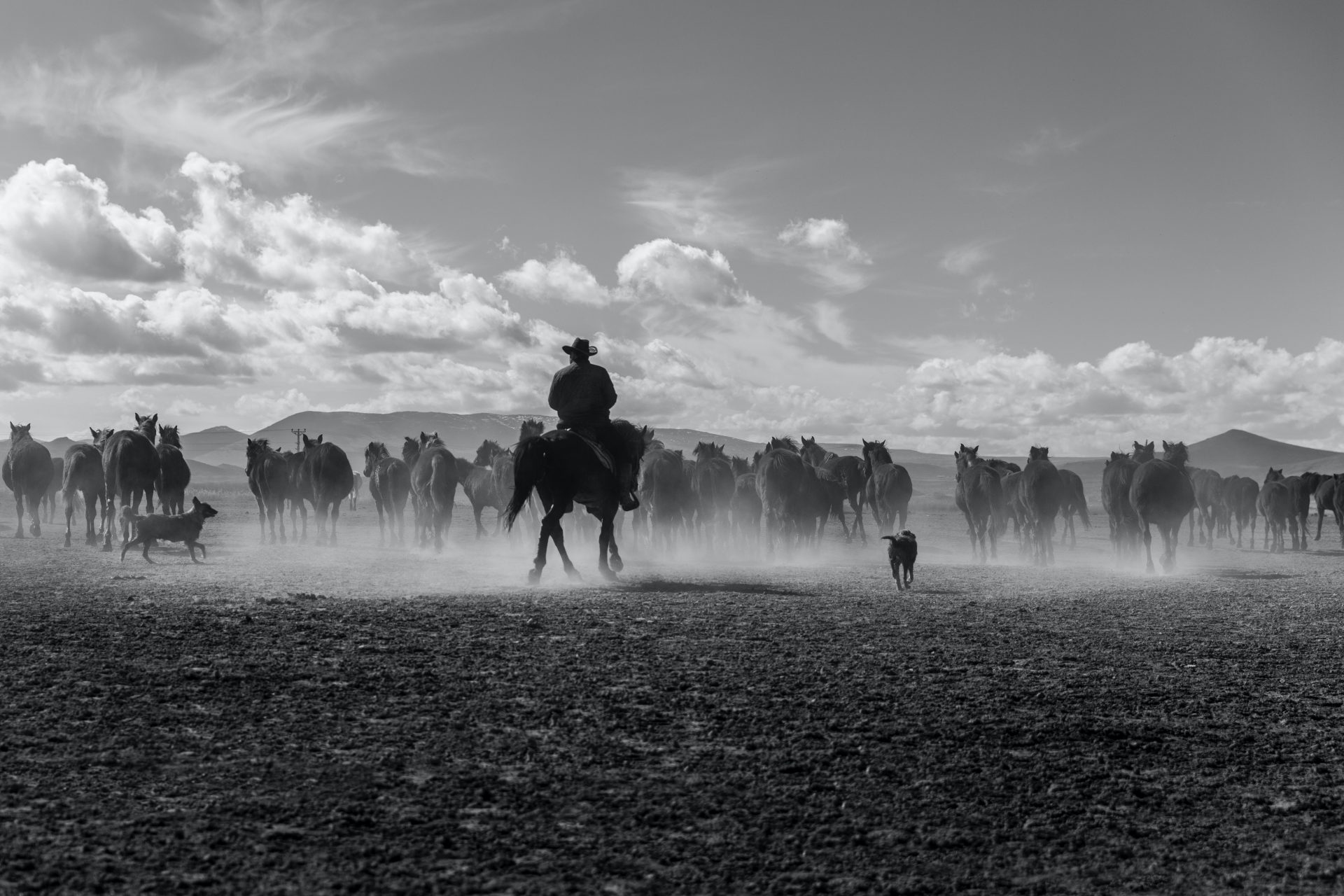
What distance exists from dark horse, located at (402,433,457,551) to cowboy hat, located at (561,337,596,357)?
1076 centimetres

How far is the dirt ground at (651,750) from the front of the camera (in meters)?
4.05

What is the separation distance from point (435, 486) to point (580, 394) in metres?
12.5

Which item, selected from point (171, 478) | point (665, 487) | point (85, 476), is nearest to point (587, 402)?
point (665, 487)

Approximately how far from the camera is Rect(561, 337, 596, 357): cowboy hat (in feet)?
47.3

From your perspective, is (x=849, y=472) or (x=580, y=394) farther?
(x=849, y=472)

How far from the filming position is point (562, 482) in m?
13.8

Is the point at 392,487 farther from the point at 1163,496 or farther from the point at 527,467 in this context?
the point at 1163,496

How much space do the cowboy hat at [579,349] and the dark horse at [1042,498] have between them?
40.1ft

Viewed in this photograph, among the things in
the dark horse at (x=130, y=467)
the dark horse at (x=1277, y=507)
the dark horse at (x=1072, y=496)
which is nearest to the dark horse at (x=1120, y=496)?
the dark horse at (x=1072, y=496)

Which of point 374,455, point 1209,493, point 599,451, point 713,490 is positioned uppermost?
point 374,455

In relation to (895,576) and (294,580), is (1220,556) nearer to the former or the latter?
(895,576)

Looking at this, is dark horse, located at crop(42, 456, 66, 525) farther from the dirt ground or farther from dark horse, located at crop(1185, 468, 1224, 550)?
dark horse, located at crop(1185, 468, 1224, 550)

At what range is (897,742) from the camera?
18.5 feet

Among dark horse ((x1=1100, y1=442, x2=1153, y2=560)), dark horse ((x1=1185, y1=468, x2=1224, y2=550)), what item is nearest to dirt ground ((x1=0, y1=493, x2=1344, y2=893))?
dark horse ((x1=1100, y1=442, x2=1153, y2=560))
